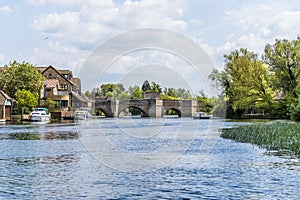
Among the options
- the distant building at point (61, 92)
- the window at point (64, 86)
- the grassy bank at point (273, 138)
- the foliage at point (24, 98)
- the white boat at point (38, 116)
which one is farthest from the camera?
the window at point (64, 86)

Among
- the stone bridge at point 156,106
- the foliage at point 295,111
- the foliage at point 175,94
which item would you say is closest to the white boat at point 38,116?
the stone bridge at point 156,106

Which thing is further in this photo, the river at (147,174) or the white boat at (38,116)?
the white boat at (38,116)

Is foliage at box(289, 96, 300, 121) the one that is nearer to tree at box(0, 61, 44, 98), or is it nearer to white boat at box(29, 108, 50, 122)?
white boat at box(29, 108, 50, 122)

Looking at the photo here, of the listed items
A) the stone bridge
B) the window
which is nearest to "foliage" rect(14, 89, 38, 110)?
the window

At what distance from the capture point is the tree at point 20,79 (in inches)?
3504

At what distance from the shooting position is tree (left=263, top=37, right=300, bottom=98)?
214 ft

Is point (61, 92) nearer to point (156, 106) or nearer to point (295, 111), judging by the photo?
point (156, 106)

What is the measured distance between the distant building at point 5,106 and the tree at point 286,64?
41620 mm

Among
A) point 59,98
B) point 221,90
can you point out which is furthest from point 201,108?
point 59,98

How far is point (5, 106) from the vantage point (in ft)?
263

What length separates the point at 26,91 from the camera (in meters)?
85.5

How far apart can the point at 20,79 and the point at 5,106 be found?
34.8ft

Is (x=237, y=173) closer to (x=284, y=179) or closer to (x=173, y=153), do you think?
(x=284, y=179)

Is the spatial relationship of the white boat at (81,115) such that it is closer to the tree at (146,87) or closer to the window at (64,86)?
the window at (64,86)
